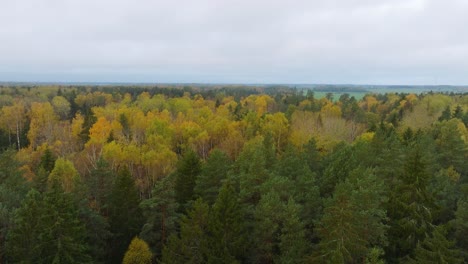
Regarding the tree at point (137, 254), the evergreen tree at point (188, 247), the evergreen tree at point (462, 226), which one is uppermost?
the evergreen tree at point (462, 226)

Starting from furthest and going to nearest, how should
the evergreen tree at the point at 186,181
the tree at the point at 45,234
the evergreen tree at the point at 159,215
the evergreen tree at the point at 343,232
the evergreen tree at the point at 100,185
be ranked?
the evergreen tree at the point at 186,181, the evergreen tree at the point at 100,185, the evergreen tree at the point at 159,215, the tree at the point at 45,234, the evergreen tree at the point at 343,232

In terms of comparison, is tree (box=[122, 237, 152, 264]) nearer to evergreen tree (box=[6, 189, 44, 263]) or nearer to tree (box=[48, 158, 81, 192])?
evergreen tree (box=[6, 189, 44, 263])

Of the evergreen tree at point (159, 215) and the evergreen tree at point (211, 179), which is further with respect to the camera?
the evergreen tree at point (211, 179)

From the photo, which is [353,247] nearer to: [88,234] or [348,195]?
[348,195]

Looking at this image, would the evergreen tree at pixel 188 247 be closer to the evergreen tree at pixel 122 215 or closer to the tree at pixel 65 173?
the evergreen tree at pixel 122 215

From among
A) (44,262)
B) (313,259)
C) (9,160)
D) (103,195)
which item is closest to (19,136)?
(9,160)

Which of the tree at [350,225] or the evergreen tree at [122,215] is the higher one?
the tree at [350,225]

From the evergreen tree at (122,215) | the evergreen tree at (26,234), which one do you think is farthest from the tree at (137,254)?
the evergreen tree at (26,234)
